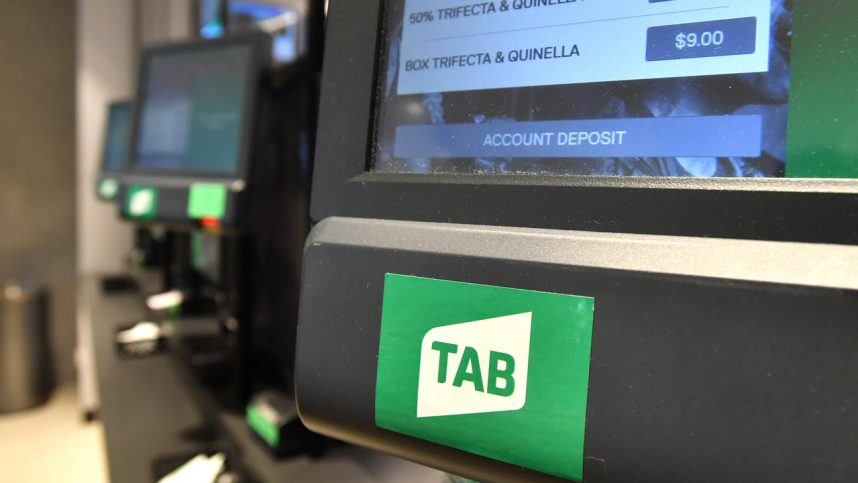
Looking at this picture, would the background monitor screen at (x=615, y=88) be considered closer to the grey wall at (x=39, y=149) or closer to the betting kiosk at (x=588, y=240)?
the betting kiosk at (x=588, y=240)

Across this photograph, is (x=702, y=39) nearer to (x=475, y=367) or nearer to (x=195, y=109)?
(x=475, y=367)

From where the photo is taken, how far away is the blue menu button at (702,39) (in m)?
0.30

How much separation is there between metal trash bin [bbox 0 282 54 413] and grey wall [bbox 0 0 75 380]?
0.42 metres

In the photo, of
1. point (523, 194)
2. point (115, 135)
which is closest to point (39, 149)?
point (115, 135)

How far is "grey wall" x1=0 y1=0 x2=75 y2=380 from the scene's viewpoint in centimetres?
359

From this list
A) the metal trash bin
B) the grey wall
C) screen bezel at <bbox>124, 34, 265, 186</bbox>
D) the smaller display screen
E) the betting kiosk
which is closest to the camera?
the betting kiosk

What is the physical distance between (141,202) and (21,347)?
8.79 feet

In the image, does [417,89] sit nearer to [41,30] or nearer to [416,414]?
[416,414]

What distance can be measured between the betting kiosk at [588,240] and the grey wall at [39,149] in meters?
4.04

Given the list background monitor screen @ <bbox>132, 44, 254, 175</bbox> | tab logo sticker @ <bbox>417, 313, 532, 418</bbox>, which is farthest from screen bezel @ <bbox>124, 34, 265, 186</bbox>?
tab logo sticker @ <bbox>417, 313, 532, 418</bbox>

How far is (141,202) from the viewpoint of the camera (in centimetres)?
122

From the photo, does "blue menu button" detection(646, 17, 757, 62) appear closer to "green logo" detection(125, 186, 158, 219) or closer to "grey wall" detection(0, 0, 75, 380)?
"green logo" detection(125, 186, 158, 219)

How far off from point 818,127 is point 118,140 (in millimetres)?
3194

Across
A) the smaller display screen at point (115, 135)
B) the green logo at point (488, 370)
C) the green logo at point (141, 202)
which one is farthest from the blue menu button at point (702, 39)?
the smaller display screen at point (115, 135)
